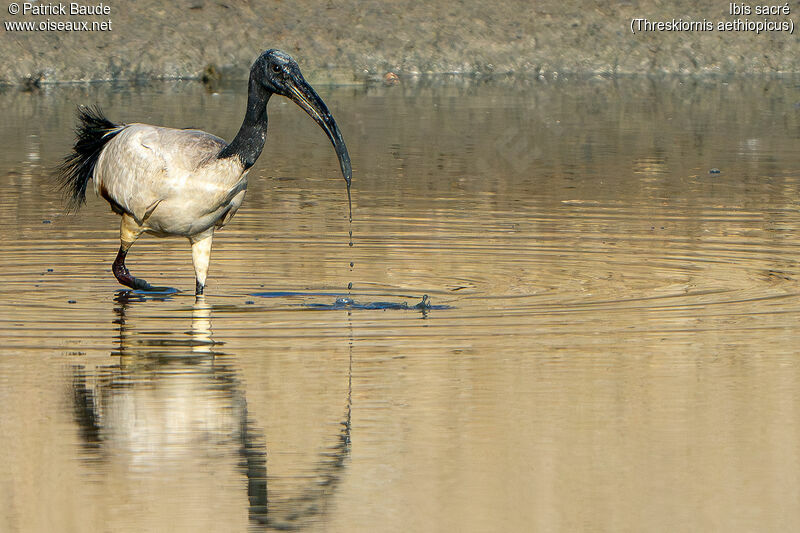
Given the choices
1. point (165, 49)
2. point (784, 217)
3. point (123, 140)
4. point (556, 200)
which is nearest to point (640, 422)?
point (123, 140)

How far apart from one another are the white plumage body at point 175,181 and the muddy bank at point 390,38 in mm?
17953

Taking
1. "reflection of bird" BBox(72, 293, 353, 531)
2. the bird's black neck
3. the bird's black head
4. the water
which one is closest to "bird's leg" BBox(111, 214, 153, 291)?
the water

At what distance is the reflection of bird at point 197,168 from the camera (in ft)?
32.8

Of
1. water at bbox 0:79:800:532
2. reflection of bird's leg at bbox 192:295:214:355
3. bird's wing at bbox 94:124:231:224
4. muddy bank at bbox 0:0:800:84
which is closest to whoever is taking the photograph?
water at bbox 0:79:800:532

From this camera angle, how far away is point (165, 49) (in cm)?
2889

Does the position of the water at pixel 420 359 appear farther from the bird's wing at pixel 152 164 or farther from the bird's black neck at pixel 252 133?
the bird's black neck at pixel 252 133

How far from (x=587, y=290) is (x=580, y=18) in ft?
67.5

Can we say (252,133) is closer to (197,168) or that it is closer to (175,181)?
(197,168)

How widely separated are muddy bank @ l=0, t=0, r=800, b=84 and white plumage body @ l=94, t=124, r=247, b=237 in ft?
58.9

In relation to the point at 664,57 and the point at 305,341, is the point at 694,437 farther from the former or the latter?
the point at 664,57

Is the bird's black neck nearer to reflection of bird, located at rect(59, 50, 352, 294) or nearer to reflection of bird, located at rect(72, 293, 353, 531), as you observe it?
reflection of bird, located at rect(59, 50, 352, 294)

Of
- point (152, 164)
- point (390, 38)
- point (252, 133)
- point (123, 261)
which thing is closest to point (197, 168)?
point (152, 164)

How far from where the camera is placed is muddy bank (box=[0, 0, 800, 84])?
28219mm

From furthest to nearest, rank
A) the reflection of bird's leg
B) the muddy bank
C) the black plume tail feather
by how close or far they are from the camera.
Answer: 1. the muddy bank
2. the black plume tail feather
3. the reflection of bird's leg
